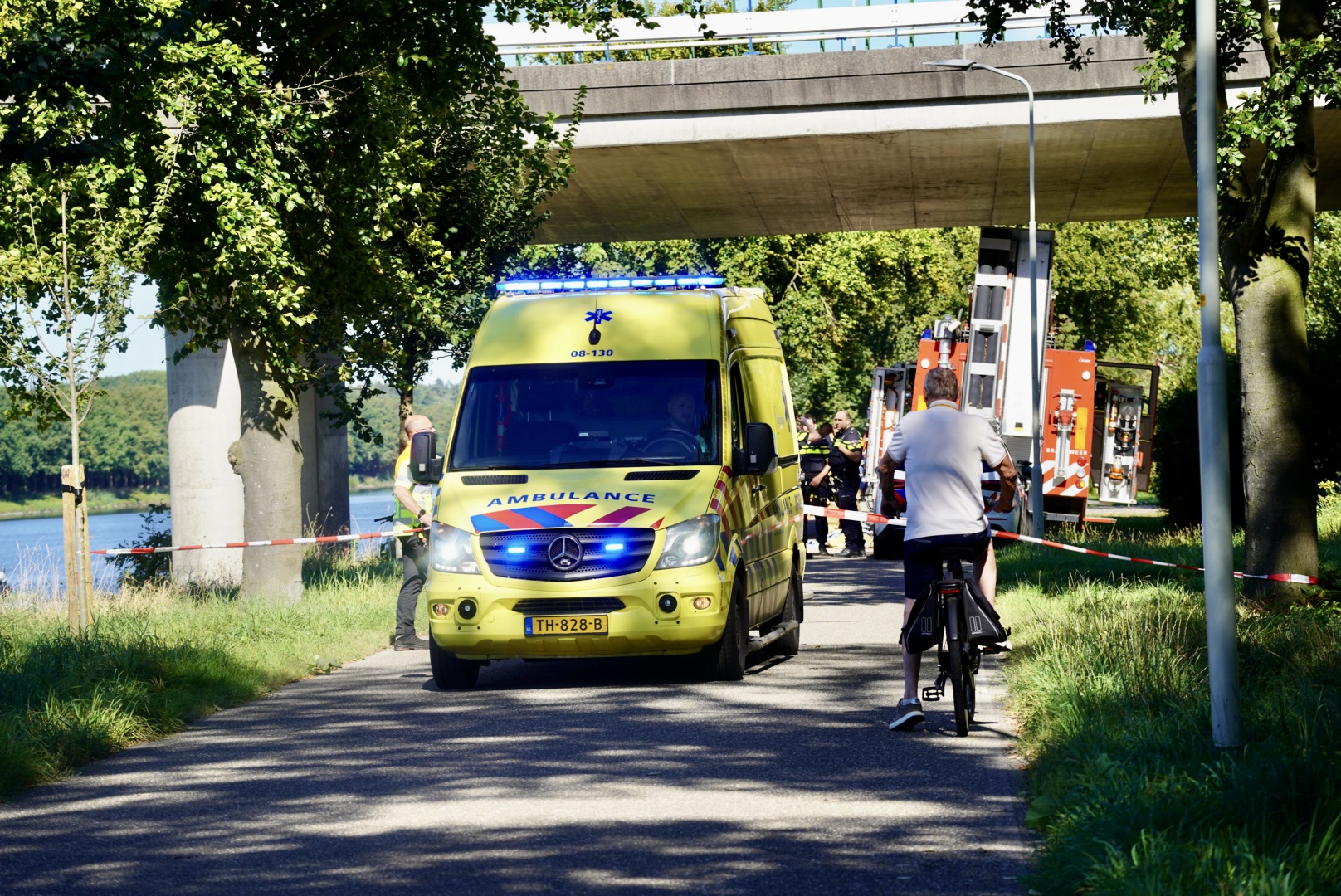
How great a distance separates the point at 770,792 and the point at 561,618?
11.1ft

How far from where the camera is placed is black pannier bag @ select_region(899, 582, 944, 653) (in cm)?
910

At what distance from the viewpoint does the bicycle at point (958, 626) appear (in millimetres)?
8961

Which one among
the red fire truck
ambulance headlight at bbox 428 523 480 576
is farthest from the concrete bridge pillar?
ambulance headlight at bbox 428 523 480 576

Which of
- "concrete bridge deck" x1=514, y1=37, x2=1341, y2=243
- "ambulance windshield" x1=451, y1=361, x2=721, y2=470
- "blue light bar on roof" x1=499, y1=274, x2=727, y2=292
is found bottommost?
"ambulance windshield" x1=451, y1=361, x2=721, y2=470

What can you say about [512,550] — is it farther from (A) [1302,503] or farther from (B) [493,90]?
(B) [493,90]

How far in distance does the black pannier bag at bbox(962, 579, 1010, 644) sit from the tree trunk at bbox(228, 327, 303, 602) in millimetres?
9453

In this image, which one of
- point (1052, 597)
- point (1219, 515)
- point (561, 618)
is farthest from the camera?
point (1052, 597)

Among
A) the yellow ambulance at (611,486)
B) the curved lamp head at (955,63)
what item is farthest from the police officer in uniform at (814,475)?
the yellow ambulance at (611,486)

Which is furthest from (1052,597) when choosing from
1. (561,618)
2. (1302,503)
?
(561,618)

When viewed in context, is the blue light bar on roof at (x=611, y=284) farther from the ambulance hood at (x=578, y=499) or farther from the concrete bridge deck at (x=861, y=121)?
the concrete bridge deck at (x=861, y=121)

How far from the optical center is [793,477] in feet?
45.9

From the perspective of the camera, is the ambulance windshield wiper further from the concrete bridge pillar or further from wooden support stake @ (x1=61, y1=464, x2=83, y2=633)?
the concrete bridge pillar

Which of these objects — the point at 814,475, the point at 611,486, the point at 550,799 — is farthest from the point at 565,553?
the point at 814,475

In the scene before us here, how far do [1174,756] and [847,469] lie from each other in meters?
18.0
